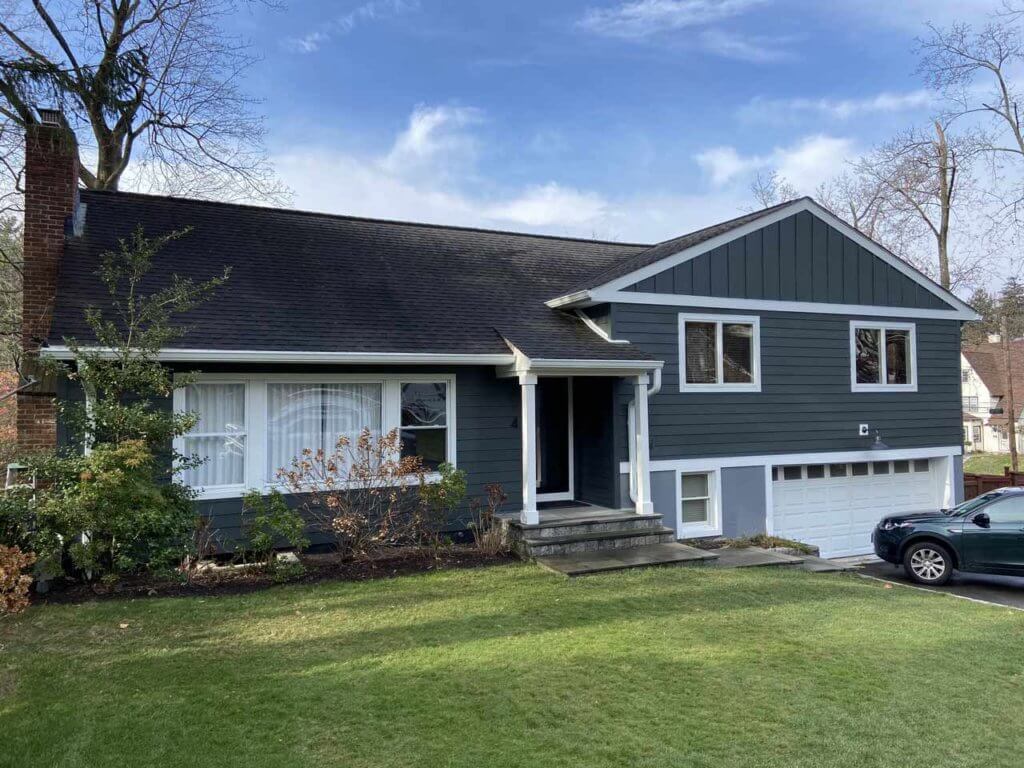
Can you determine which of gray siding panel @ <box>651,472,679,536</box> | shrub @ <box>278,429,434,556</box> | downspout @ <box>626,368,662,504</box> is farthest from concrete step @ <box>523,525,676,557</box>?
shrub @ <box>278,429,434,556</box>

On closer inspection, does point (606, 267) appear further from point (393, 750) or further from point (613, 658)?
point (393, 750)

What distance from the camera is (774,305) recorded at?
39.8ft

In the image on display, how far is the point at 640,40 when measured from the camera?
15781mm

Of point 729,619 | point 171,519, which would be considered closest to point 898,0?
point 729,619

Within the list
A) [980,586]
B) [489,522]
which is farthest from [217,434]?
[980,586]

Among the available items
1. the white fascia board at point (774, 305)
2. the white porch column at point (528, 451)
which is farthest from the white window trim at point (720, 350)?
the white porch column at point (528, 451)

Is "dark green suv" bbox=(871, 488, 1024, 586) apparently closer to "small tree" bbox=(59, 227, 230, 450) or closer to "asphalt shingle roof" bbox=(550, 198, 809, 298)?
"asphalt shingle roof" bbox=(550, 198, 809, 298)

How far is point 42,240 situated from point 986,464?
37158 millimetres

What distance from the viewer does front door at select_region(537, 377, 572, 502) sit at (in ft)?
37.8

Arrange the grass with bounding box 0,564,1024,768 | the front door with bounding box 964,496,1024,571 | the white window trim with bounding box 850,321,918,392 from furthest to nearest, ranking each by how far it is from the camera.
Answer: the white window trim with bounding box 850,321,918,392 → the front door with bounding box 964,496,1024,571 → the grass with bounding box 0,564,1024,768

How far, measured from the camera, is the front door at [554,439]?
11508 millimetres

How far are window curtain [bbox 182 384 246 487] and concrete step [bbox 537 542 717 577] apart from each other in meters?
4.13

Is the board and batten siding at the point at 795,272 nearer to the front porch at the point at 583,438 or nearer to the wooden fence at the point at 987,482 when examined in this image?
the front porch at the point at 583,438

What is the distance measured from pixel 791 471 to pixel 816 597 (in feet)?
17.1
